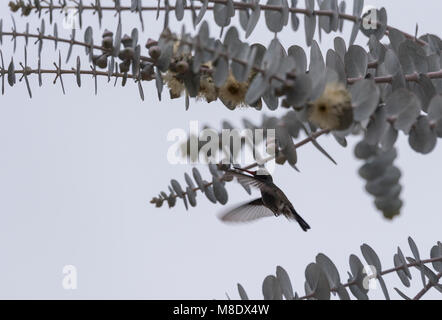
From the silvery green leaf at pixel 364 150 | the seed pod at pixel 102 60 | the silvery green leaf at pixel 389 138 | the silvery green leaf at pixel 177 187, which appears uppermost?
the seed pod at pixel 102 60

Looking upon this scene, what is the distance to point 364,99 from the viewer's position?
65 cm

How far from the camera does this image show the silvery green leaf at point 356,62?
830 millimetres

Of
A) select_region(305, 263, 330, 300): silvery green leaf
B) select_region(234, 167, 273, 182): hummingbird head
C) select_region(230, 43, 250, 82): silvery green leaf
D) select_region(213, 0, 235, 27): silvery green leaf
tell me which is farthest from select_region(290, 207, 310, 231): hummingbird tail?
select_region(230, 43, 250, 82): silvery green leaf

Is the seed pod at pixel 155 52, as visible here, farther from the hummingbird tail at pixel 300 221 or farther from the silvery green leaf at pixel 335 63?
the hummingbird tail at pixel 300 221

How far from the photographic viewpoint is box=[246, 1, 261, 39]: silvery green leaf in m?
0.83

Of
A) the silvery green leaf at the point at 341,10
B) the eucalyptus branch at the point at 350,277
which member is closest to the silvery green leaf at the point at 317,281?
the eucalyptus branch at the point at 350,277

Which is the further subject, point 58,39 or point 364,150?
point 58,39

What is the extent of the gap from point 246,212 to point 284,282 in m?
0.32

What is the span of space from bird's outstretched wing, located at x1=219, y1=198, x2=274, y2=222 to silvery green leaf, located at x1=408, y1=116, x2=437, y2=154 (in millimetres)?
470

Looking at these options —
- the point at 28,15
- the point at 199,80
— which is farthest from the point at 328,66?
the point at 28,15

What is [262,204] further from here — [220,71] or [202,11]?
[220,71]

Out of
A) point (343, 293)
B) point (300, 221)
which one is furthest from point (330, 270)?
point (300, 221)

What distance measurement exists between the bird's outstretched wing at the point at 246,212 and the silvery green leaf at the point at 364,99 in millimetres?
505
